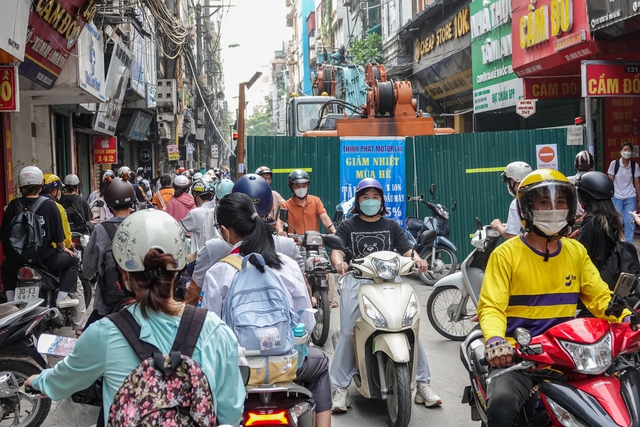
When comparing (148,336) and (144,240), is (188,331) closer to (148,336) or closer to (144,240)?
(148,336)

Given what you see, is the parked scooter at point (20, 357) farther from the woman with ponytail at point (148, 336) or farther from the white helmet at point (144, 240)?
the white helmet at point (144, 240)

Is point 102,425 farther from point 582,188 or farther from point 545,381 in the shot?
point 582,188

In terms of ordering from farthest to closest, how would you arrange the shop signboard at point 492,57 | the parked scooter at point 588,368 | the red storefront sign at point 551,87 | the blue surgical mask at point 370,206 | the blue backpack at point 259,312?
the shop signboard at point 492,57 < the red storefront sign at point 551,87 < the blue surgical mask at point 370,206 < the blue backpack at point 259,312 < the parked scooter at point 588,368

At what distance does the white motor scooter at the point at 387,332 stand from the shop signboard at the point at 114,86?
13365mm

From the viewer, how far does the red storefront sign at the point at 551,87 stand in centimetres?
1767

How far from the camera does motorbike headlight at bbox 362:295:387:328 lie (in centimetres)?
530

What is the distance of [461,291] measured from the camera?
7645mm

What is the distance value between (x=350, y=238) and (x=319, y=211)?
2.84 meters

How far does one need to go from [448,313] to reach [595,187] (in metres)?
3.27

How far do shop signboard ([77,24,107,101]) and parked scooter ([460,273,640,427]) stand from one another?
9329 millimetres

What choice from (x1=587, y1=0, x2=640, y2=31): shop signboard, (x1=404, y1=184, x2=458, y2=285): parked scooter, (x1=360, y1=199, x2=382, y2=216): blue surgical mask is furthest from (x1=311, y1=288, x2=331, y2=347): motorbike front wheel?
(x1=587, y1=0, x2=640, y2=31): shop signboard

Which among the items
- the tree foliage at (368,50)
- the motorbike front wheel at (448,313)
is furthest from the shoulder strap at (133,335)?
the tree foliage at (368,50)

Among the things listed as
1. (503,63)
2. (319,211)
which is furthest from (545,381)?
(503,63)

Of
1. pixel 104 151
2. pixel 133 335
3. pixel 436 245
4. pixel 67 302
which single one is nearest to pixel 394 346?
pixel 133 335
